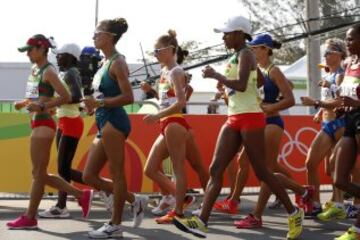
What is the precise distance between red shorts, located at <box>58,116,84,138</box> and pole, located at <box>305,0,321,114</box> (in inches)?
380

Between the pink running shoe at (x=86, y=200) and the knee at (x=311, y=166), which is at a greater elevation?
the knee at (x=311, y=166)

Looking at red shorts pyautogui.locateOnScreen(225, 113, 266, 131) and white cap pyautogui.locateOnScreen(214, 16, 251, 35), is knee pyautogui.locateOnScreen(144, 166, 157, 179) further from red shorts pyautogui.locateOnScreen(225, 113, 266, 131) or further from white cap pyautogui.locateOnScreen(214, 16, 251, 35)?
white cap pyautogui.locateOnScreen(214, 16, 251, 35)

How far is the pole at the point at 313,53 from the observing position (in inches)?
673

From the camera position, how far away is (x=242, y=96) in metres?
6.62

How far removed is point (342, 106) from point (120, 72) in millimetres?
1968

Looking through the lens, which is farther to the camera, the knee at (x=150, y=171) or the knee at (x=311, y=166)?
the knee at (x=311, y=166)

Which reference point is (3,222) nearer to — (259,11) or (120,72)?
(120,72)

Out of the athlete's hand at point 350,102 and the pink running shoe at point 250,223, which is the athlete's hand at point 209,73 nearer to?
the athlete's hand at point 350,102

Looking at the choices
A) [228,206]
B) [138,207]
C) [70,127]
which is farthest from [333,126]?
[70,127]

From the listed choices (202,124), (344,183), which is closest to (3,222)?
(202,124)

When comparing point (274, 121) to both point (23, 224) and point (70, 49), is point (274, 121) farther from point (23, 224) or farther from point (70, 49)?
point (23, 224)

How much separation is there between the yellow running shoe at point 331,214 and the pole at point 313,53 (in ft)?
29.3

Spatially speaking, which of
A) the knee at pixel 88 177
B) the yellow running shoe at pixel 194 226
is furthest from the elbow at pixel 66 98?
the yellow running shoe at pixel 194 226

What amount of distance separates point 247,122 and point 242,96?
25 centimetres
